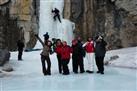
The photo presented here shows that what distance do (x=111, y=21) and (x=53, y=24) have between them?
224 inches

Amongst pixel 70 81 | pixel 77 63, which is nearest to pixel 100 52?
pixel 77 63

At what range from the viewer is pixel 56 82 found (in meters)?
15.9

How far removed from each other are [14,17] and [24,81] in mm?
18904

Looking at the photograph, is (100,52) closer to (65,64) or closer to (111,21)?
(65,64)

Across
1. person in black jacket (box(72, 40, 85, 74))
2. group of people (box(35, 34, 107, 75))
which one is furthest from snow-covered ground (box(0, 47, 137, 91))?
person in black jacket (box(72, 40, 85, 74))

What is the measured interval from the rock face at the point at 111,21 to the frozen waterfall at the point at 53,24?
696 mm

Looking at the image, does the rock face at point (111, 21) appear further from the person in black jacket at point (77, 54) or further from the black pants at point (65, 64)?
the black pants at point (65, 64)

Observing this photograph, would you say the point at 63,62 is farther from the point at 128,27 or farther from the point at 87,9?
the point at 87,9

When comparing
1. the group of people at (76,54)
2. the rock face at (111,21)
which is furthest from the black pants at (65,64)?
the rock face at (111,21)

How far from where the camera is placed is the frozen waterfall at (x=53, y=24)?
34.8 metres

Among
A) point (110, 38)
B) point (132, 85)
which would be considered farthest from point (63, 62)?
point (110, 38)

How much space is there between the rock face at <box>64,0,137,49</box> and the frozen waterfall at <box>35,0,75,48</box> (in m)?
0.70

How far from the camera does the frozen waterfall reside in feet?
A: 114

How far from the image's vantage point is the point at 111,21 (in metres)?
32.0
